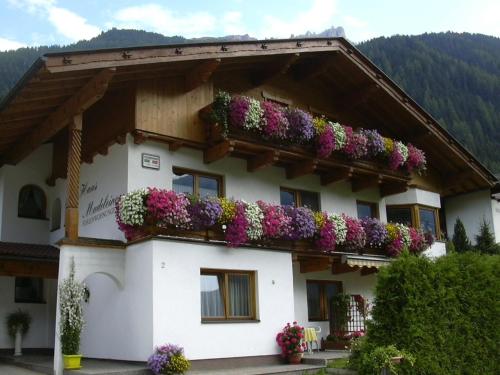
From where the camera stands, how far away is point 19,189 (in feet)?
65.1

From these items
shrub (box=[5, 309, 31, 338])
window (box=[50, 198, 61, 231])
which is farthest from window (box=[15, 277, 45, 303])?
window (box=[50, 198, 61, 231])

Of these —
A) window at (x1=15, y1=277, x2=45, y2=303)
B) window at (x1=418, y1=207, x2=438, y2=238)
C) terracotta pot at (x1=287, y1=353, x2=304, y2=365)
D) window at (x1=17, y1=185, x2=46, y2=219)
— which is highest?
window at (x1=17, y1=185, x2=46, y2=219)

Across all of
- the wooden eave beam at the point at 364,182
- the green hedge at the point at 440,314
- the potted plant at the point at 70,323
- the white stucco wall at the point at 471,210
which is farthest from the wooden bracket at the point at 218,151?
the white stucco wall at the point at 471,210

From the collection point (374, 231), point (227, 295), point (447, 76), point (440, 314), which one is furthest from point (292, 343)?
point (447, 76)

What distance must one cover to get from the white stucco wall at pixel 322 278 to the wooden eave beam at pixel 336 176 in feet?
9.17

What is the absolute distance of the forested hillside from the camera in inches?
1894

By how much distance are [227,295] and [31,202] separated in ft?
27.3

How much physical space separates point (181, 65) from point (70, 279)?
5.97 meters

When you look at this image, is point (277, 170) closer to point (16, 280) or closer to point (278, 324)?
point (278, 324)

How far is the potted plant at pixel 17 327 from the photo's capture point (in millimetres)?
18125

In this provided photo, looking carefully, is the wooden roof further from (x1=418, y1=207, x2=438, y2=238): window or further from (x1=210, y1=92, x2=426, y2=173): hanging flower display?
(x1=418, y1=207, x2=438, y2=238): window

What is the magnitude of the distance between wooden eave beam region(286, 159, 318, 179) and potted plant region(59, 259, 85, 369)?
759cm

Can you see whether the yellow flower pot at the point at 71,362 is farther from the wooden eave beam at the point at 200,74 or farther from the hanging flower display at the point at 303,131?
the wooden eave beam at the point at 200,74

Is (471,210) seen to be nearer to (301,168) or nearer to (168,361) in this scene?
(301,168)
